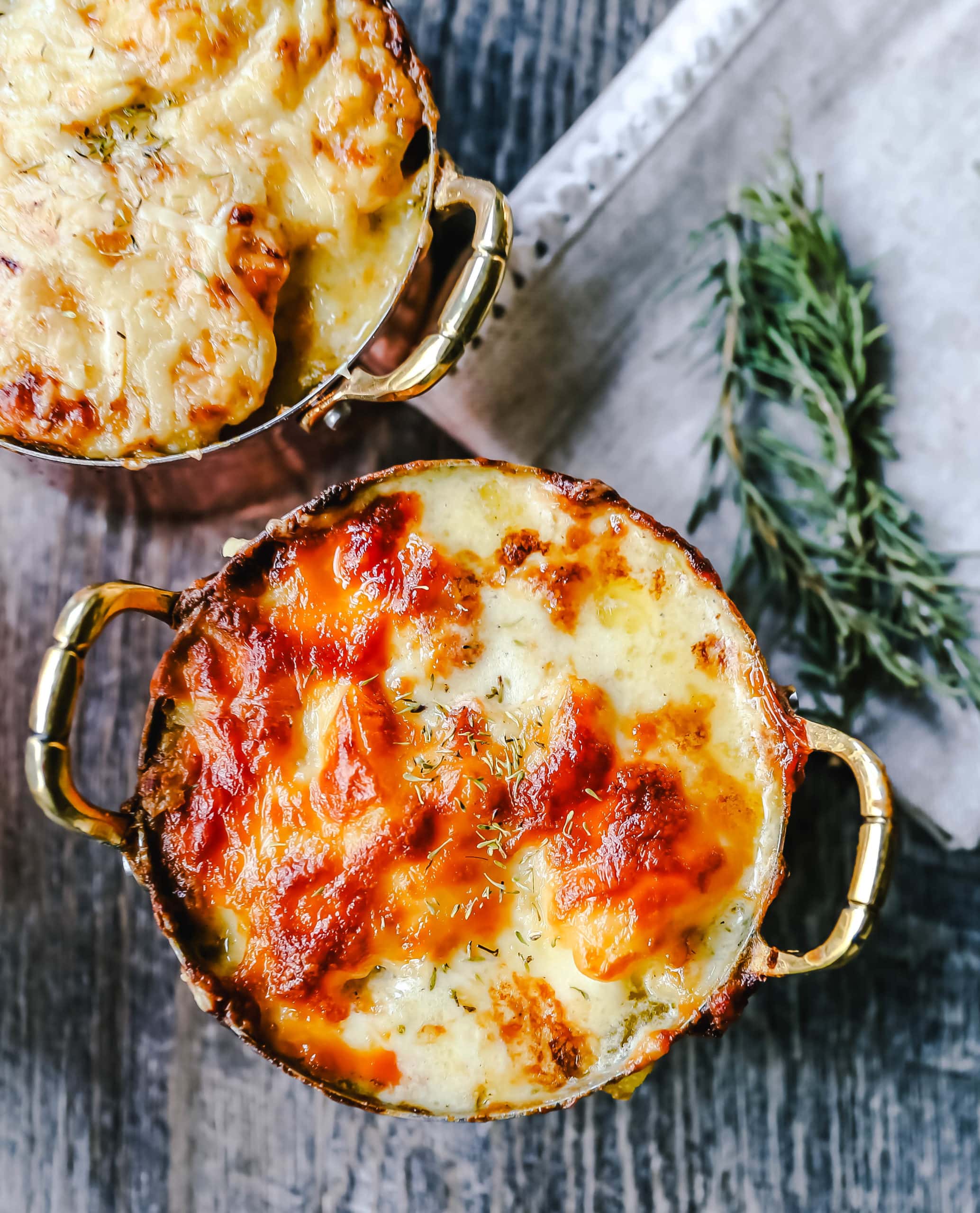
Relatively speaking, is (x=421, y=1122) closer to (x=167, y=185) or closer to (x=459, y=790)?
(x=459, y=790)

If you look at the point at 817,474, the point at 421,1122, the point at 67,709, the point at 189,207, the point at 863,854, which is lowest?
the point at 421,1122

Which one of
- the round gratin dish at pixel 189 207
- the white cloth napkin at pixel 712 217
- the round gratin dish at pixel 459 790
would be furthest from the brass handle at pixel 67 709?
the white cloth napkin at pixel 712 217

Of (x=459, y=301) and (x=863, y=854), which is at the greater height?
(x=459, y=301)

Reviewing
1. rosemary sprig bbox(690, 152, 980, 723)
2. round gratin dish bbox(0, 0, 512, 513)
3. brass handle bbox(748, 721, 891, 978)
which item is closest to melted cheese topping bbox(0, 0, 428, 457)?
round gratin dish bbox(0, 0, 512, 513)

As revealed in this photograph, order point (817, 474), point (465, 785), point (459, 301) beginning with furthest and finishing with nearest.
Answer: point (817, 474) → point (459, 301) → point (465, 785)

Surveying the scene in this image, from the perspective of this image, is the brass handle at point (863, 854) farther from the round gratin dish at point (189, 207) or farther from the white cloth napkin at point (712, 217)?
the round gratin dish at point (189, 207)

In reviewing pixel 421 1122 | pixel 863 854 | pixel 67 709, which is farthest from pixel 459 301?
pixel 421 1122
